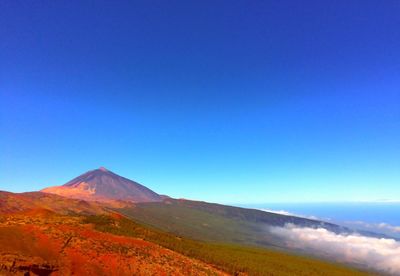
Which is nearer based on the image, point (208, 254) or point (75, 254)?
point (75, 254)

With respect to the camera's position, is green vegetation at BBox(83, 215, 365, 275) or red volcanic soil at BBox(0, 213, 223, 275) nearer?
red volcanic soil at BBox(0, 213, 223, 275)

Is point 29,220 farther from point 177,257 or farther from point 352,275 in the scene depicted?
point 352,275

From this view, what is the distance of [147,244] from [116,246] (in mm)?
10894

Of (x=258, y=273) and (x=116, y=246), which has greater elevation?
(x=116, y=246)

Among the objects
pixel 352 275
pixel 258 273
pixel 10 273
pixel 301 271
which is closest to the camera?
pixel 10 273

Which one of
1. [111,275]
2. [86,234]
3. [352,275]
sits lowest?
[352,275]

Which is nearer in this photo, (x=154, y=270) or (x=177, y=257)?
(x=154, y=270)

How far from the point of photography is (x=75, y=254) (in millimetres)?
58062

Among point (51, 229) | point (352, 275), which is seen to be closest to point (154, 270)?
point (51, 229)

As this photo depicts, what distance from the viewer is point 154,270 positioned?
2458 inches

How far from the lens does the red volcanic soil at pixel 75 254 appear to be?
50.0 m

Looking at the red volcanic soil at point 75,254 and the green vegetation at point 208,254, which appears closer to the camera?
the red volcanic soil at point 75,254

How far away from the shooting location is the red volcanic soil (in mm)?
49969

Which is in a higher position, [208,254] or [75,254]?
[75,254]
